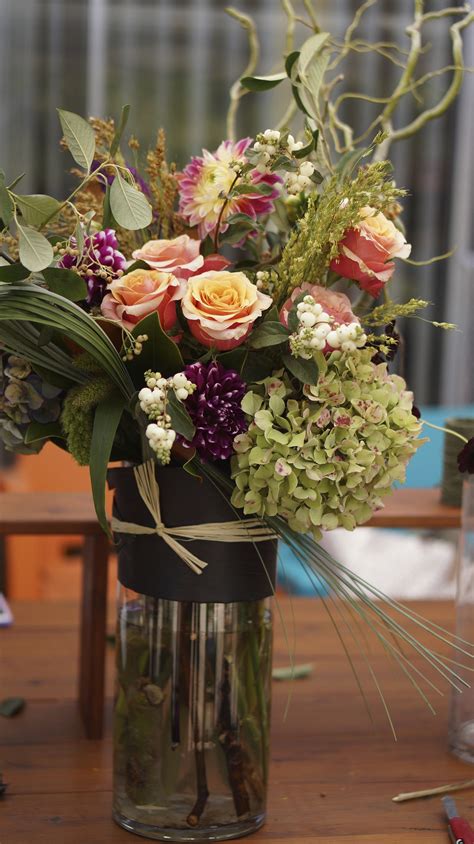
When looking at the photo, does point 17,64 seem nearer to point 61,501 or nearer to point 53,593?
point 53,593

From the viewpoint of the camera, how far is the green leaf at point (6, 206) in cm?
79

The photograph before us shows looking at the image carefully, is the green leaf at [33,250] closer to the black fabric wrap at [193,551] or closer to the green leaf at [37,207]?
the green leaf at [37,207]

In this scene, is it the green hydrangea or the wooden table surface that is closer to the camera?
the green hydrangea

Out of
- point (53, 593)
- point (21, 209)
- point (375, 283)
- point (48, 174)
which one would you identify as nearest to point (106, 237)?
point (21, 209)

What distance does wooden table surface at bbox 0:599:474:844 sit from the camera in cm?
93

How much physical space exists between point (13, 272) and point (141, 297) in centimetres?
10

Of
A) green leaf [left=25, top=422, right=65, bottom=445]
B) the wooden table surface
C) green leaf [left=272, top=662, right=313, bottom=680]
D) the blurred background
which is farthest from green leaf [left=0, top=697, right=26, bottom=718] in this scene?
the blurred background

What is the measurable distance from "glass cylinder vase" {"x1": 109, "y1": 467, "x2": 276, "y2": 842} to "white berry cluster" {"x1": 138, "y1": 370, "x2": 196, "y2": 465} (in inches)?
5.1

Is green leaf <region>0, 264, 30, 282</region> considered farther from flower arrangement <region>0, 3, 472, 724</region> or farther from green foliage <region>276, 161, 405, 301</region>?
green foliage <region>276, 161, 405, 301</region>

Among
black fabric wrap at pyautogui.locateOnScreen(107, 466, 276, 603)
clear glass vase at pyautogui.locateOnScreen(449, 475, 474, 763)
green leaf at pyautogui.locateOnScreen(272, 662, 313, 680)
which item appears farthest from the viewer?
green leaf at pyautogui.locateOnScreen(272, 662, 313, 680)

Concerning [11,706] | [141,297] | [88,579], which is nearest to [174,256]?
[141,297]

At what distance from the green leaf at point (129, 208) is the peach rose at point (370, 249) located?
0.55 feet

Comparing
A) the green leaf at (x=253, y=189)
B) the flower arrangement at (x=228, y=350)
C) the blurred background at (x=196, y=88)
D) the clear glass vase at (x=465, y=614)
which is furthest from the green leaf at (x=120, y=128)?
the blurred background at (x=196, y=88)

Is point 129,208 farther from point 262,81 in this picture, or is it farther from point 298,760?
point 298,760
